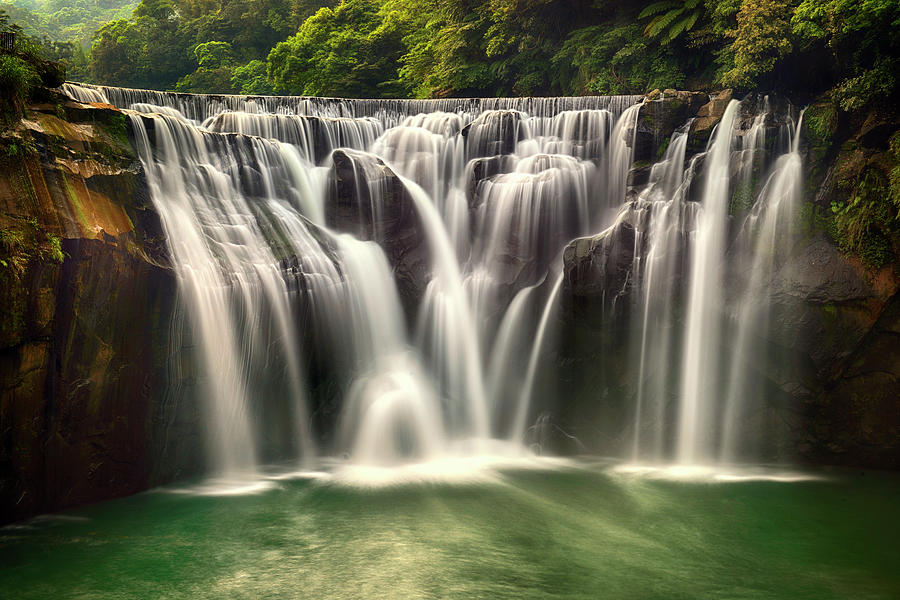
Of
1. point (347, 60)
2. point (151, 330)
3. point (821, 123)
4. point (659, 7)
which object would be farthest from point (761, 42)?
point (347, 60)

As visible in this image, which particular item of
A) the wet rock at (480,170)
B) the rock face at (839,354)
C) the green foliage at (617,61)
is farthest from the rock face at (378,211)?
the green foliage at (617,61)

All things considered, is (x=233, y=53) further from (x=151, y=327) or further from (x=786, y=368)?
(x=786, y=368)

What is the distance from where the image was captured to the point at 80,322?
9164 mm

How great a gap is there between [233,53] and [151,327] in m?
33.0

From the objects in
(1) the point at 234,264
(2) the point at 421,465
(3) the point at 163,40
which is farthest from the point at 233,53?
(2) the point at 421,465

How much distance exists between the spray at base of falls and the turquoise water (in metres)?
1.74

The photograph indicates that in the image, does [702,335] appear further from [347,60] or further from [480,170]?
[347,60]

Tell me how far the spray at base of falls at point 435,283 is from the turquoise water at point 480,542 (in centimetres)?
174

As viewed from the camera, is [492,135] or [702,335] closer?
[702,335]

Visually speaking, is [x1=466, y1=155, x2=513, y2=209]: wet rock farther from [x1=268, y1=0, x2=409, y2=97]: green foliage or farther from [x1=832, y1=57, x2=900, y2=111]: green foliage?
[x1=268, y1=0, x2=409, y2=97]: green foliage

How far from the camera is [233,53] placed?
1516 inches

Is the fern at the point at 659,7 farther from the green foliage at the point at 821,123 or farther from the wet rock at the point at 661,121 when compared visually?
the green foliage at the point at 821,123

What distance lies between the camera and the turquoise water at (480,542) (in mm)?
7316

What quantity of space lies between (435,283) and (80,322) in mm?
6953
